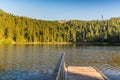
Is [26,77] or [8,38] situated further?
[8,38]

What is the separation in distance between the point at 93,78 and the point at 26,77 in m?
10.0

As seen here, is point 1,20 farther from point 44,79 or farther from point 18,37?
point 44,79

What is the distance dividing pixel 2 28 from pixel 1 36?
1051 centimetres

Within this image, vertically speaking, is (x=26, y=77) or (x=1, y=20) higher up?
(x=1, y=20)

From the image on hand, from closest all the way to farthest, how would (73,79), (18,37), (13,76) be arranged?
(73,79)
(13,76)
(18,37)

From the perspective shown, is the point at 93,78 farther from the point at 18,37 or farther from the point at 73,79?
the point at 18,37

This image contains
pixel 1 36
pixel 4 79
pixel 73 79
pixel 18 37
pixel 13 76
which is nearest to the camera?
pixel 73 79

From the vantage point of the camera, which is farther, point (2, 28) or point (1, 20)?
point (1, 20)

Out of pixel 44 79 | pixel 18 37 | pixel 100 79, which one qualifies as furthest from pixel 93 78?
pixel 18 37

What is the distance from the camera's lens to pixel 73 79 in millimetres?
26156

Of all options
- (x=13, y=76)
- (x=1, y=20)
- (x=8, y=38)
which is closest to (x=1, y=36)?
(x=8, y=38)

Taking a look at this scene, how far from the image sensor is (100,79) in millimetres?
26750

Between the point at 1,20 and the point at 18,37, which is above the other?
the point at 1,20

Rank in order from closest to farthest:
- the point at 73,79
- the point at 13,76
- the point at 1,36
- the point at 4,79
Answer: the point at 73,79 < the point at 4,79 < the point at 13,76 < the point at 1,36
